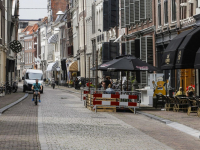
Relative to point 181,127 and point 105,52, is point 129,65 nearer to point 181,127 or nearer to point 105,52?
point 181,127

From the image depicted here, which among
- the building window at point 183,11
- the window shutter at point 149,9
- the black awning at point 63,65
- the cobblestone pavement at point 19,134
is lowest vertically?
the cobblestone pavement at point 19,134

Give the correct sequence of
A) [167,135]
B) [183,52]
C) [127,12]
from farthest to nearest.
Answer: [127,12], [183,52], [167,135]

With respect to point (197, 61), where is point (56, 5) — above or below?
above

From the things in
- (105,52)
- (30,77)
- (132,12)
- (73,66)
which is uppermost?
(132,12)

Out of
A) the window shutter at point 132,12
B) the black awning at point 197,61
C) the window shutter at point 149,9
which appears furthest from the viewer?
the window shutter at point 132,12

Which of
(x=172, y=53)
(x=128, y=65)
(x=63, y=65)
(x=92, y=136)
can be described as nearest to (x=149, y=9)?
(x=128, y=65)

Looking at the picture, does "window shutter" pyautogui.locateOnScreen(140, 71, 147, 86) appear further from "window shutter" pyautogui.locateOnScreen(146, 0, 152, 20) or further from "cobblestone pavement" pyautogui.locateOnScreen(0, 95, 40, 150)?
"cobblestone pavement" pyautogui.locateOnScreen(0, 95, 40, 150)

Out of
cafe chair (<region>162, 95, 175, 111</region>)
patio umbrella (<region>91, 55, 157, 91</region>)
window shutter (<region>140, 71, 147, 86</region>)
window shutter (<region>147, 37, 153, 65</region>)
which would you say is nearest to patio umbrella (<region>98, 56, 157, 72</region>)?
patio umbrella (<region>91, 55, 157, 91</region>)

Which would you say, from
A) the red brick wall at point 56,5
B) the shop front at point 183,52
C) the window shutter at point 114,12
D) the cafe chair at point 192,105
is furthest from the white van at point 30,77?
the red brick wall at point 56,5

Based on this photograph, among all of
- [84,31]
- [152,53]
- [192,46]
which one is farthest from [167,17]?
[84,31]

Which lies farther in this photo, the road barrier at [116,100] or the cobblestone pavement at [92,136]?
the road barrier at [116,100]

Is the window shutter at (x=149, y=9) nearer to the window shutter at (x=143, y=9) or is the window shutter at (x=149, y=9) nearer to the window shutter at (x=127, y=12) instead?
the window shutter at (x=143, y=9)

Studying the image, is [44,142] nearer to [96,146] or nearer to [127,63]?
[96,146]

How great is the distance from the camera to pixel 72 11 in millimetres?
81312
